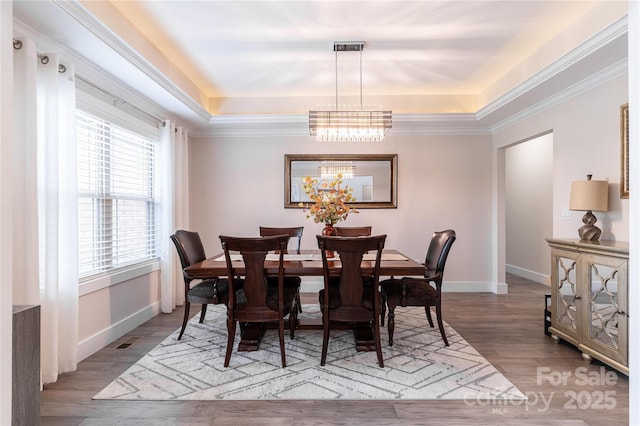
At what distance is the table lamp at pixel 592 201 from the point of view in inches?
112

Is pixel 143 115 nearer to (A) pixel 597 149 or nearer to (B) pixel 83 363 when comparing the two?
(B) pixel 83 363

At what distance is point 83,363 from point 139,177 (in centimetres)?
194

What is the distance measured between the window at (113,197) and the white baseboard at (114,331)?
548mm

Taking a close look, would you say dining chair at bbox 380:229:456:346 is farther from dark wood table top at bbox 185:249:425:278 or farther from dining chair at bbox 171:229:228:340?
dining chair at bbox 171:229:228:340

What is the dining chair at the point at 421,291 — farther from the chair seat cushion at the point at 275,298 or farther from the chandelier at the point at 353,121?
the chandelier at the point at 353,121

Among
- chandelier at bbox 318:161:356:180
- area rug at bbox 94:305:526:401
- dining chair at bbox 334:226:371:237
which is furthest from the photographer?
chandelier at bbox 318:161:356:180

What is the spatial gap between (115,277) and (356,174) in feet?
10.8

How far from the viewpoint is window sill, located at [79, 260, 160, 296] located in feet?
9.48

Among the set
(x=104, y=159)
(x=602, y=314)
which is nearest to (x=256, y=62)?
(x=104, y=159)

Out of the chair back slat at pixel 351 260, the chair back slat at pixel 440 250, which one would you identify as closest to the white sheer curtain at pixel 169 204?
the chair back slat at pixel 351 260

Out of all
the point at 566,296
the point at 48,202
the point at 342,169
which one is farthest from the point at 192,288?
the point at 566,296

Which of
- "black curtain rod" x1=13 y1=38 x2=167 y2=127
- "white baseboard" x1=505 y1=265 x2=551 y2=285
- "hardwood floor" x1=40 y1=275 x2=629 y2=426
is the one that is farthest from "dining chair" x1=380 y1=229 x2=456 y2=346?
"white baseboard" x1=505 y1=265 x2=551 y2=285

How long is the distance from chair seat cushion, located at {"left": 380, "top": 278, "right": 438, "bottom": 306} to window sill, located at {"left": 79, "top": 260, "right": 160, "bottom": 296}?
2538 millimetres

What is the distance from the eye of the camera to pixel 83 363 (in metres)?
2.71
